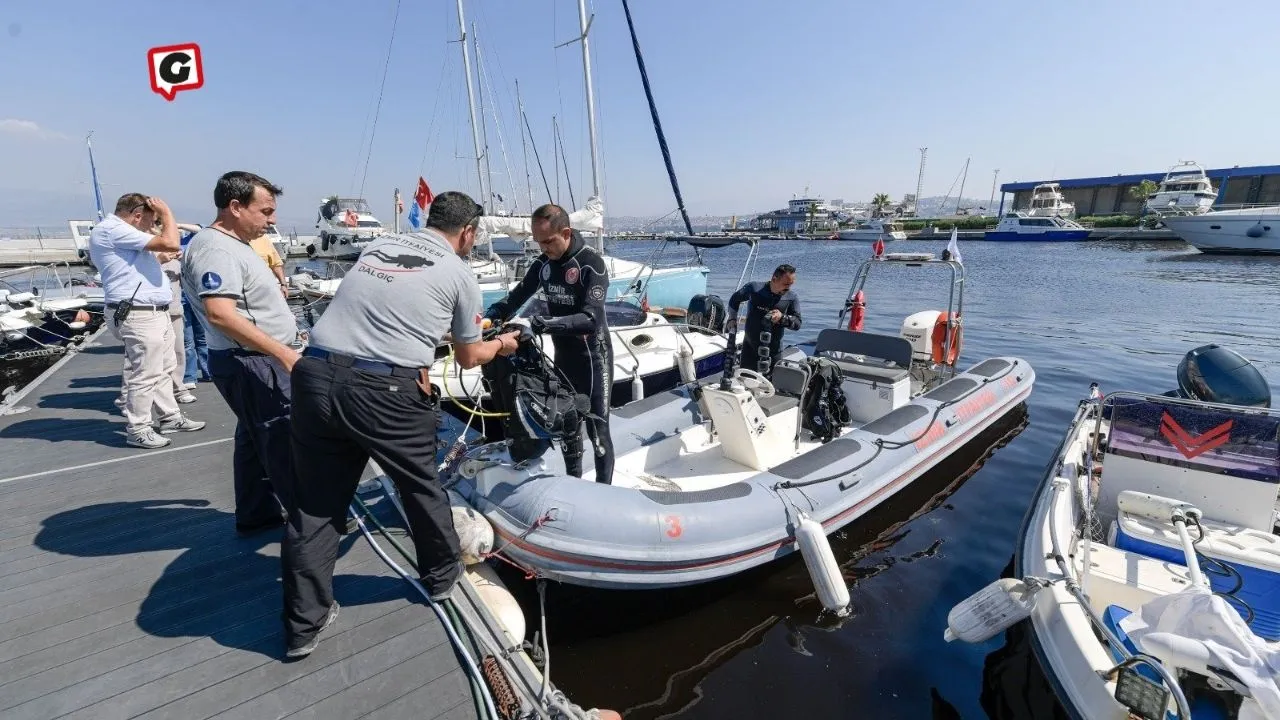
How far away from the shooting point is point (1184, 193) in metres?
43.0

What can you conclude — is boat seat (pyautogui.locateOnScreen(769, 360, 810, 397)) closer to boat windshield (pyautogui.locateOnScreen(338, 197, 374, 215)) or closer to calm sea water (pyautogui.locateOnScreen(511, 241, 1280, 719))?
calm sea water (pyautogui.locateOnScreen(511, 241, 1280, 719))

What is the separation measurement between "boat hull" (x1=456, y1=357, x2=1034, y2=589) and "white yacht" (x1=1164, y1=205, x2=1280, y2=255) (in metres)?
38.0

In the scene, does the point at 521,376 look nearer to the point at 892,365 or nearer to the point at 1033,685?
the point at 1033,685

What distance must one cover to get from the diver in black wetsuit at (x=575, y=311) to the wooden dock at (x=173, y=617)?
1376mm

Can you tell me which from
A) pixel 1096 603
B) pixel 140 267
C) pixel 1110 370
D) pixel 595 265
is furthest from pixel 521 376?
pixel 1110 370

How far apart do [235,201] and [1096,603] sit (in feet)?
14.9

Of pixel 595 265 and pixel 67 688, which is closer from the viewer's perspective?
pixel 67 688

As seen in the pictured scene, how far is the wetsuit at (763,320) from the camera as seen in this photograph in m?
5.24

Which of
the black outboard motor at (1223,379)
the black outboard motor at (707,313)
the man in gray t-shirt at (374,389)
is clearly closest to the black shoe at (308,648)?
the man in gray t-shirt at (374,389)

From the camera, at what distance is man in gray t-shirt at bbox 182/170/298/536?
7.08 feet

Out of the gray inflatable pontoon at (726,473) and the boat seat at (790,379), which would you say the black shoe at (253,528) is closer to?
the gray inflatable pontoon at (726,473)

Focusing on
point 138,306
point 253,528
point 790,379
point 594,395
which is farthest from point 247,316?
point 790,379

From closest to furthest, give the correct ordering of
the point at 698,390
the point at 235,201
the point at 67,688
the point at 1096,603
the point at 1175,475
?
the point at 67,688 → the point at 235,201 → the point at 1096,603 → the point at 1175,475 → the point at 698,390

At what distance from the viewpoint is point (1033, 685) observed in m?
3.08
